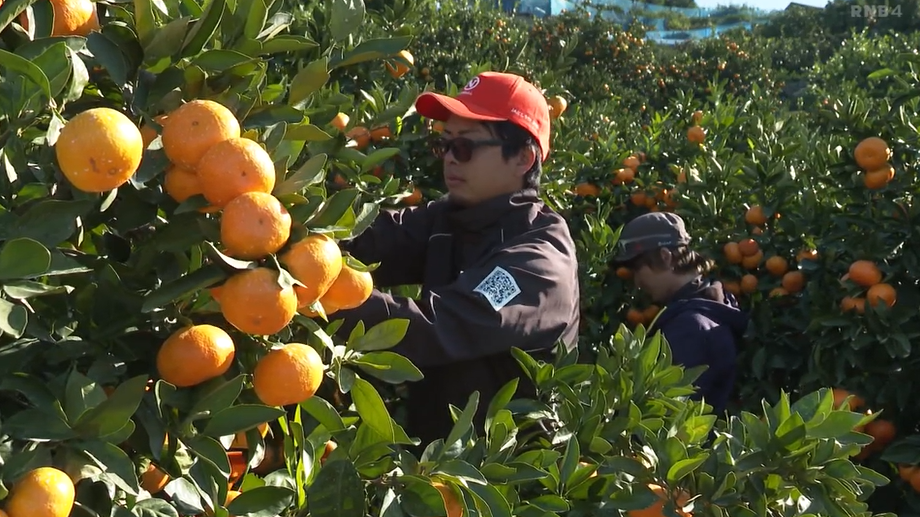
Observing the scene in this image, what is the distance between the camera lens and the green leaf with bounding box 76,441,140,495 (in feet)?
2.84

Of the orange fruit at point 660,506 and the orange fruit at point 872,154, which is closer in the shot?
the orange fruit at point 660,506

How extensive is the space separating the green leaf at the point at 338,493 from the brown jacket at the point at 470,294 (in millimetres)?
457

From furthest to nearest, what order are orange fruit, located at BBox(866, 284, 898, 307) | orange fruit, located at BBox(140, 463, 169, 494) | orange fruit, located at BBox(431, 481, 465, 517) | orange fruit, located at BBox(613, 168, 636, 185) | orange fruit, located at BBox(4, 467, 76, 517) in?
orange fruit, located at BBox(613, 168, 636, 185)
orange fruit, located at BBox(866, 284, 898, 307)
orange fruit, located at BBox(431, 481, 465, 517)
orange fruit, located at BBox(140, 463, 169, 494)
orange fruit, located at BBox(4, 467, 76, 517)

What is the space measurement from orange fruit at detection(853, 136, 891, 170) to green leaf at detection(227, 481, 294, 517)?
8.29 feet

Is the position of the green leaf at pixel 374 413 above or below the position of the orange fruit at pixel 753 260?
above

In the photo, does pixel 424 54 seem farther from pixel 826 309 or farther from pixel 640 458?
pixel 640 458

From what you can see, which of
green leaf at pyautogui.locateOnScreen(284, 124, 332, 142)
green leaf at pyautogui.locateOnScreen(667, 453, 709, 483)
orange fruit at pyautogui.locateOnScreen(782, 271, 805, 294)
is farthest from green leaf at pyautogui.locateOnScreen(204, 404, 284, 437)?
orange fruit at pyautogui.locateOnScreen(782, 271, 805, 294)

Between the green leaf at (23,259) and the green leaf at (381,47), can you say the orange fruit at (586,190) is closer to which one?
the green leaf at (381,47)

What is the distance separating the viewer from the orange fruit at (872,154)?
2.98 meters

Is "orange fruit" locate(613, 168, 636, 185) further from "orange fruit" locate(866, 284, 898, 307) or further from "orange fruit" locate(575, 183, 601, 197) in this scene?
"orange fruit" locate(866, 284, 898, 307)

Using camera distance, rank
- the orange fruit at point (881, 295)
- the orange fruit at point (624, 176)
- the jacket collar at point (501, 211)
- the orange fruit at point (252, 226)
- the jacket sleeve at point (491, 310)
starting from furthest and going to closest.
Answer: the orange fruit at point (624, 176), the orange fruit at point (881, 295), the jacket collar at point (501, 211), the jacket sleeve at point (491, 310), the orange fruit at point (252, 226)

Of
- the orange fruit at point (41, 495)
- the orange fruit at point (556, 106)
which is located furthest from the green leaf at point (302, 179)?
the orange fruit at point (556, 106)

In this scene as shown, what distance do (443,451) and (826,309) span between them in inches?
89.4

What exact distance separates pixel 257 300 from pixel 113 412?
16 cm
